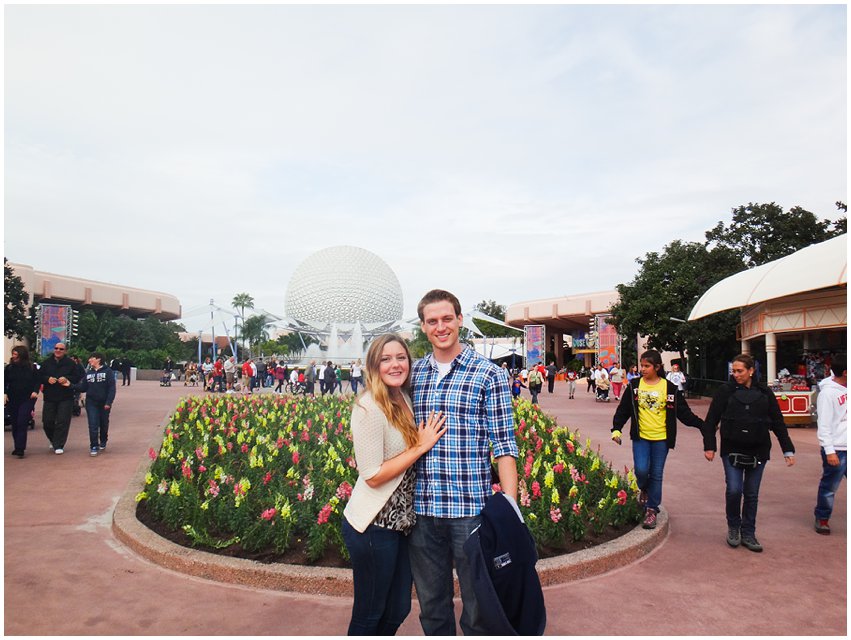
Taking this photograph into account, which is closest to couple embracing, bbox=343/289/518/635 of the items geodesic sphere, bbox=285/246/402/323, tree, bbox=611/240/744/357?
tree, bbox=611/240/744/357

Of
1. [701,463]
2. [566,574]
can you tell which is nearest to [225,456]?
[566,574]

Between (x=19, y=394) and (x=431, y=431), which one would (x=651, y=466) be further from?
(x=19, y=394)

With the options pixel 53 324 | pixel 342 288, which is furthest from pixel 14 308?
pixel 342 288

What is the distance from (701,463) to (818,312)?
7.60 m

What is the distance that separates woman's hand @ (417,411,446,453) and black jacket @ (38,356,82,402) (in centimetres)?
797

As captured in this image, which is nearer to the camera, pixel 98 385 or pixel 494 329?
pixel 98 385

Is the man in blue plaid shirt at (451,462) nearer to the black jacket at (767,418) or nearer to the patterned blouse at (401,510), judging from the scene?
the patterned blouse at (401,510)

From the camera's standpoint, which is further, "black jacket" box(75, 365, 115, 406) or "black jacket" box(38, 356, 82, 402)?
"black jacket" box(75, 365, 115, 406)

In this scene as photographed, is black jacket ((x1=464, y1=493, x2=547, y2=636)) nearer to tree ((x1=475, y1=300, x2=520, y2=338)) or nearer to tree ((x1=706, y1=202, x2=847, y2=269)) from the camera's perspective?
tree ((x1=706, y1=202, x2=847, y2=269))

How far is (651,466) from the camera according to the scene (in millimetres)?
5594

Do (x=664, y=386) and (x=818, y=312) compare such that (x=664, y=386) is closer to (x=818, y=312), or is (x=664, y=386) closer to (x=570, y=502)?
(x=570, y=502)

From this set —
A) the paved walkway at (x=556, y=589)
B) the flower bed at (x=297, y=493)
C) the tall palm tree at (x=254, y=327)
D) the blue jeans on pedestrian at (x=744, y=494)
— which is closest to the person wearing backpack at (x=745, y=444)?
the blue jeans on pedestrian at (x=744, y=494)

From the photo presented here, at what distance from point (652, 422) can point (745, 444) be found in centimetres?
72

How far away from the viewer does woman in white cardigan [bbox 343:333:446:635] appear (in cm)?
258
